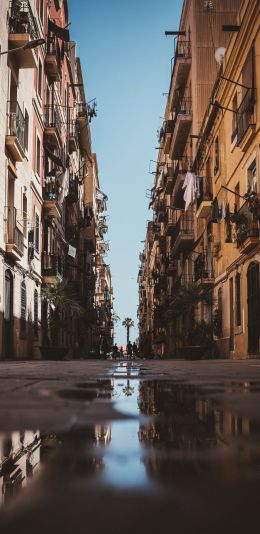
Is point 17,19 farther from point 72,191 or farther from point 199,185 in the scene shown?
point 72,191

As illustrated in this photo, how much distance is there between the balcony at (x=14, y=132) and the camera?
19.2 meters

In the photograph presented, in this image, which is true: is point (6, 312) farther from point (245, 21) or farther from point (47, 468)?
point (47, 468)

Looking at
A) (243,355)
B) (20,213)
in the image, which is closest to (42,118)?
(20,213)

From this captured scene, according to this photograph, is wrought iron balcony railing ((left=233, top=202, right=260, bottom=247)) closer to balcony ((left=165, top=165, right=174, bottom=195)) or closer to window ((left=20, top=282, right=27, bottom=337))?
window ((left=20, top=282, right=27, bottom=337))

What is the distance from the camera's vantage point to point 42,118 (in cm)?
2875

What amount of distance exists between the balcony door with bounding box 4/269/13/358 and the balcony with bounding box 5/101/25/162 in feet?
12.3

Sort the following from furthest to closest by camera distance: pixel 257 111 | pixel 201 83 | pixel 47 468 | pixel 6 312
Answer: pixel 201 83, pixel 6 312, pixel 257 111, pixel 47 468

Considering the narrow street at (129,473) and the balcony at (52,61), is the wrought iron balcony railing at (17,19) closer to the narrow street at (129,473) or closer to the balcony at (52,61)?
the balcony at (52,61)

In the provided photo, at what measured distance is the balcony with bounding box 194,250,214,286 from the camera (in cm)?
2720

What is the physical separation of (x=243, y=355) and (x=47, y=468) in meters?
20.0

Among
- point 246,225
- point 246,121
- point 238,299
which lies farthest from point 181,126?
A: point 246,225

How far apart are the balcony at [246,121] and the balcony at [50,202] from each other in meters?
11.3

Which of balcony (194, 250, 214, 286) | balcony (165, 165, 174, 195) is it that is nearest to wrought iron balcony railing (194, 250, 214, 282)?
balcony (194, 250, 214, 286)

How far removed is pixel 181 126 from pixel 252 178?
49.2 feet
